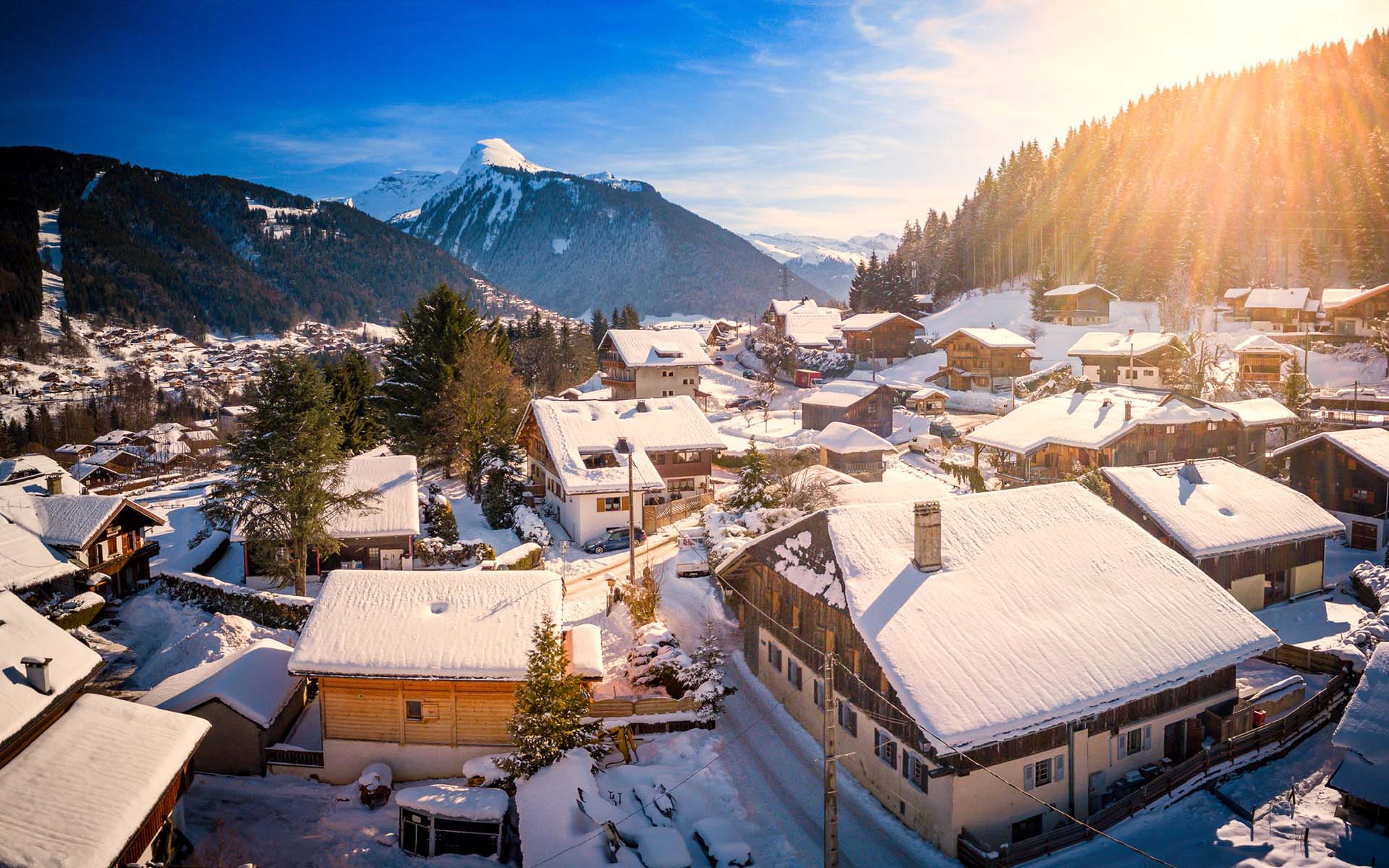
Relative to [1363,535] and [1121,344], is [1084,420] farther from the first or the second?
[1121,344]

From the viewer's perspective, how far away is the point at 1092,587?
2205cm

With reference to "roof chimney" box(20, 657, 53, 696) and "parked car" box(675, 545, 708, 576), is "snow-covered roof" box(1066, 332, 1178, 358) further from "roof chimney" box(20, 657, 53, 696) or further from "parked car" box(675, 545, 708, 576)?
"roof chimney" box(20, 657, 53, 696)

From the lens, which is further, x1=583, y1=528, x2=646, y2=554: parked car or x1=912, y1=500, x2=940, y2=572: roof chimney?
x1=583, y1=528, x2=646, y2=554: parked car

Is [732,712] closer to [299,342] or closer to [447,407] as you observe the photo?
[447,407]

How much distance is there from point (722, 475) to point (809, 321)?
5482 centimetres

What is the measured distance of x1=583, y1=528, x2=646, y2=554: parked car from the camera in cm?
4088

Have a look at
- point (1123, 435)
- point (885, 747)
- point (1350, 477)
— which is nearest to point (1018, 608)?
point (885, 747)

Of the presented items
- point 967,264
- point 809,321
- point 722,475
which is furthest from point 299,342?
point 722,475

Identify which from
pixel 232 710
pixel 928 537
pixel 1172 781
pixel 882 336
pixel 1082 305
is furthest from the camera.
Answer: pixel 1082 305

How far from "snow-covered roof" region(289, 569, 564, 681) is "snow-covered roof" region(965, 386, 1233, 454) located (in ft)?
113

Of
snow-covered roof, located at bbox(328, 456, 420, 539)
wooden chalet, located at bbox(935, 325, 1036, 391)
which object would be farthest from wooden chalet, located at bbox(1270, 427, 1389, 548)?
snow-covered roof, located at bbox(328, 456, 420, 539)

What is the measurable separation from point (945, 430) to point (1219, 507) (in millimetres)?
30826

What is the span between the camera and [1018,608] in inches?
822

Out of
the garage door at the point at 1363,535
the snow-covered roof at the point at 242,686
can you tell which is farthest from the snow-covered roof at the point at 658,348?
the snow-covered roof at the point at 242,686
